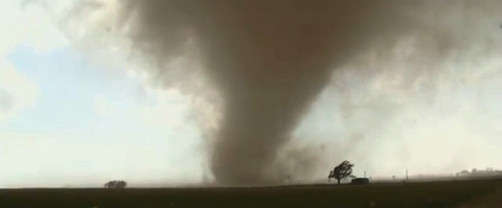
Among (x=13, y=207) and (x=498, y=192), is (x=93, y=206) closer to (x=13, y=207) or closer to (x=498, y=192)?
(x=13, y=207)

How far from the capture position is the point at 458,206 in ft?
224

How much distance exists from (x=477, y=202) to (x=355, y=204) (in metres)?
16.4

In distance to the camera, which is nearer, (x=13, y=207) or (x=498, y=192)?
(x=498, y=192)

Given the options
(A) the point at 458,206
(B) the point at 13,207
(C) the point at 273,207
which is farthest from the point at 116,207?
(A) the point at 458,206

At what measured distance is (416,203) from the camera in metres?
79.4

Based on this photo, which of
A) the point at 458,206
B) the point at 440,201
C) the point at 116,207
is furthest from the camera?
the point at 116,207

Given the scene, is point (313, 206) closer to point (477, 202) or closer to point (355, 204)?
point (355, 204)

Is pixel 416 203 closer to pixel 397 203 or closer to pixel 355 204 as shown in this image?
pixel 397 203

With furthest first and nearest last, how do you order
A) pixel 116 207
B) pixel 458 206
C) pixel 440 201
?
pixel 116 207, pixel 440 201, pixel 458 206

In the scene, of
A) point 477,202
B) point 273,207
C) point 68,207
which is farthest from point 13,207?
point 477,202

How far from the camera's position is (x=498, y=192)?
80875mm

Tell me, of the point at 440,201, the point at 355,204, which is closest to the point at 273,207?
the point at 355,204

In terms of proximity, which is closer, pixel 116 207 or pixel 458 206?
pixel 458 206

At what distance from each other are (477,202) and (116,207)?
51333 millimetres
